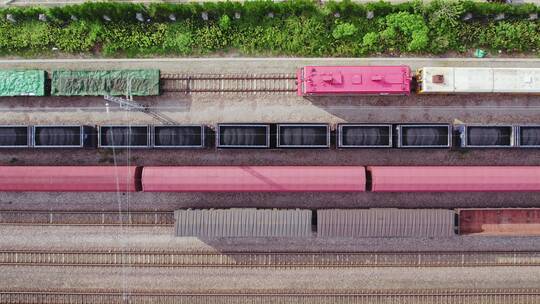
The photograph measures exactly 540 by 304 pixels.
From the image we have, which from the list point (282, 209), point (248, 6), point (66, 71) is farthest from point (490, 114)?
point (66, 71)

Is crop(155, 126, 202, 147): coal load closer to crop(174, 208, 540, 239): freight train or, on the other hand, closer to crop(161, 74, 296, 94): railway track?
crop(161, 74, 296, 94): railway track

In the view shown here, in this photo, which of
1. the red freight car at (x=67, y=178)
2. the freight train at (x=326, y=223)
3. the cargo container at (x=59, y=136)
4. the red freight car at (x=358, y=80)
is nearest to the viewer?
the red freight car at (x=358, y=80)

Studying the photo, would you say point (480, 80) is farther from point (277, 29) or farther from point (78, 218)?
point (78, 218)

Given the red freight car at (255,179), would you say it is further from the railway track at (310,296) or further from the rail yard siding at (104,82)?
the railway track at (310,296)

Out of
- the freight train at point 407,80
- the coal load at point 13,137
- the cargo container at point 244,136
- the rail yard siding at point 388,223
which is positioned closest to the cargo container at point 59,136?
the coal load at point 13,137

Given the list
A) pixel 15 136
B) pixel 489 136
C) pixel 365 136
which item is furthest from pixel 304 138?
pixel 15 136

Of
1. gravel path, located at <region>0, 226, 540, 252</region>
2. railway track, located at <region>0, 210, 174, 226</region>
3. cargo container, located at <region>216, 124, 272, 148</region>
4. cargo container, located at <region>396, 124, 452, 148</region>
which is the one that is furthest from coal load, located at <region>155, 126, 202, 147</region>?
cargo container, located at <region>396, 124, 452, 148</region>
